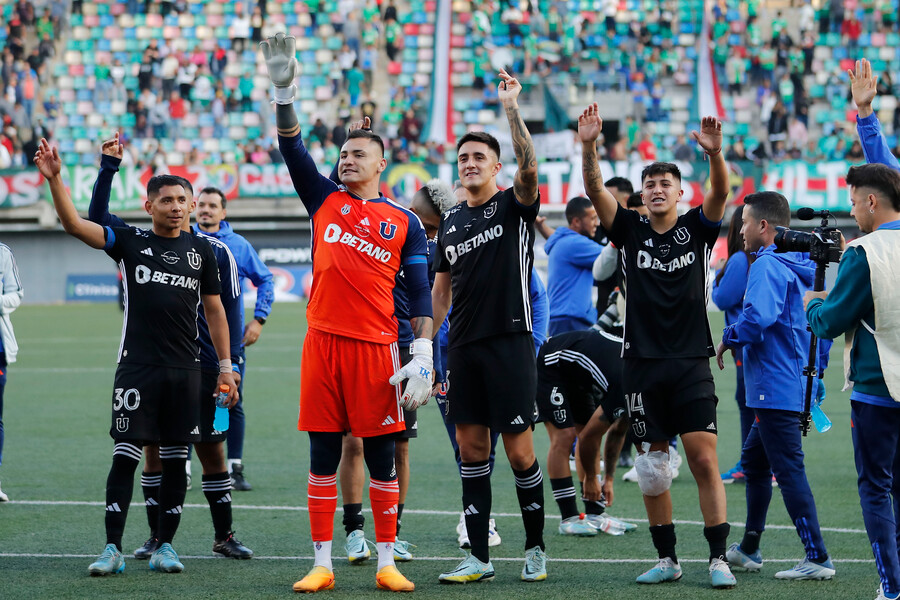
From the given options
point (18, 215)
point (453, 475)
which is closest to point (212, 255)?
point (453, 475)

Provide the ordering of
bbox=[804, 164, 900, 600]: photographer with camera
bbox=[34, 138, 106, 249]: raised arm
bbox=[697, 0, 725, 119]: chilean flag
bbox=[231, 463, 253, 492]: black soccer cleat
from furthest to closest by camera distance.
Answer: bbox=[697, 0, 725, 119]: chilean flag → bbox=[231, 463, 253, 492]: black soccer cleat → bbox=[34, 138, 106, 249]: raised arm → bbox=[804, 164, 900, 600]: photographer with camera

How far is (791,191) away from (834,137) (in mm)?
2874

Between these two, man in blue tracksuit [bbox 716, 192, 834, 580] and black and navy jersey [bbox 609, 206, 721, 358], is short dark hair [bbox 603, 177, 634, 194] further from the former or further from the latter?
black and navy jersey [bbox 609, 206, 721, 358]

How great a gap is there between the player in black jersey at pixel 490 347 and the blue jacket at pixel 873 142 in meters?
1.81

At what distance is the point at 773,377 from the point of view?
5801 mm

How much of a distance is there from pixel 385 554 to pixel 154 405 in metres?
1.47

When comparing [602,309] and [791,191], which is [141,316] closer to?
[602,309]

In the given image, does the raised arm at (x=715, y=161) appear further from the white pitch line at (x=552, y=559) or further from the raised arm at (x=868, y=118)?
the white pitch line at (x=552, y=559)

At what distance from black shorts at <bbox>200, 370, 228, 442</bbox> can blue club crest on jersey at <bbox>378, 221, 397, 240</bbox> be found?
4.58 feet

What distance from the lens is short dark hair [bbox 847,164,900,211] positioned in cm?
490

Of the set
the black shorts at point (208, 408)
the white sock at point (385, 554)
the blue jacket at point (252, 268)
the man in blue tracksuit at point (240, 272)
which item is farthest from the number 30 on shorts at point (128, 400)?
the blue jacket at point (252, 268)

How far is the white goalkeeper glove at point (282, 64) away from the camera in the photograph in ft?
17.3

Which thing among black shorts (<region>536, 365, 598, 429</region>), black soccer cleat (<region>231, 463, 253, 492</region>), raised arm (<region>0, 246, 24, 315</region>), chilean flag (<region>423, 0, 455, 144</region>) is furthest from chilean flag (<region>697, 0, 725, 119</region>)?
raised arm (<region>0, 246, 24, 315</region>)

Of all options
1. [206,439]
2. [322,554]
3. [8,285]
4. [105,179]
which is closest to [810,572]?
[322,554]
